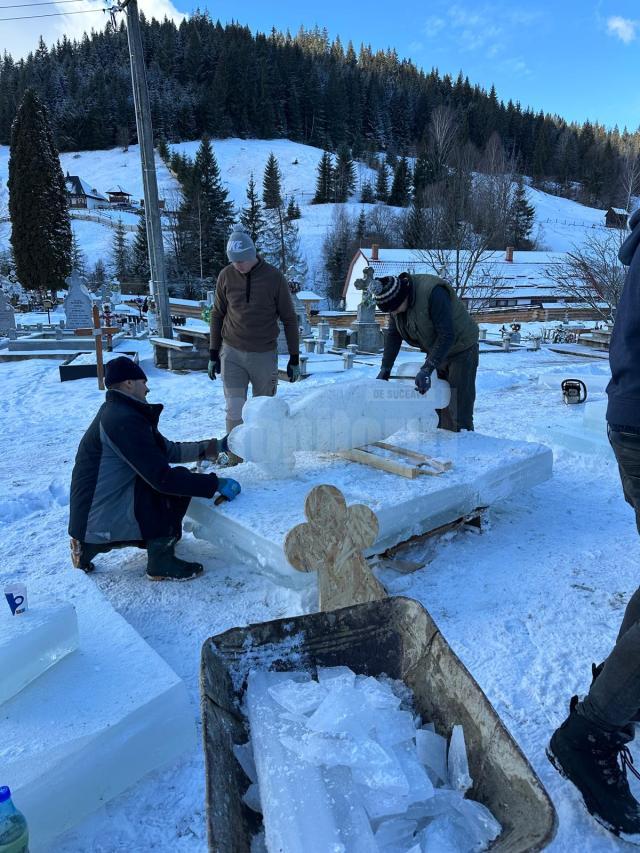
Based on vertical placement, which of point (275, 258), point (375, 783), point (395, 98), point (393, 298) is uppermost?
point (395, 98)

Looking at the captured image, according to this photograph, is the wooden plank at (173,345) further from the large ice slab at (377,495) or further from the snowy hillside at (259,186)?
the snowy hillside at (259,186)

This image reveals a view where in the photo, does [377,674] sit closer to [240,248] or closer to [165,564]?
[165,564]

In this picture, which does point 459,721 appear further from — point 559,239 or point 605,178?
point 605,178

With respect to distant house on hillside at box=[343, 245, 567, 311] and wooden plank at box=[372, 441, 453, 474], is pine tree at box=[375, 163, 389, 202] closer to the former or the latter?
distant house on hillside at box=[343, 245, 567, 311]

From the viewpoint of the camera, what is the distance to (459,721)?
5.29 ft

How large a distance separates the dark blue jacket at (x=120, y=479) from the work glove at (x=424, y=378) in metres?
1.86

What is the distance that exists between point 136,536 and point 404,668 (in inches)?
67.4

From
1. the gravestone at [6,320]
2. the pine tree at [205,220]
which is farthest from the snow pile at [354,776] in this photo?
the pine tree at [205,220]

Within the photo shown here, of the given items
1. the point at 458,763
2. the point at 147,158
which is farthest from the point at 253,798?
the point at 147,158

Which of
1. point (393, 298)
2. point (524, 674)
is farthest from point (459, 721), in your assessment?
point (393, 298)

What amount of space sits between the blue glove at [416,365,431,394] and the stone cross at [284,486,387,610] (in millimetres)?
1750

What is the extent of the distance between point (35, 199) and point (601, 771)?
3690 centimetres

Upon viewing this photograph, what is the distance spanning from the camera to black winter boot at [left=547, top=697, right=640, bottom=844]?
155 cm

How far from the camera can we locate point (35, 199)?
31.1 m
